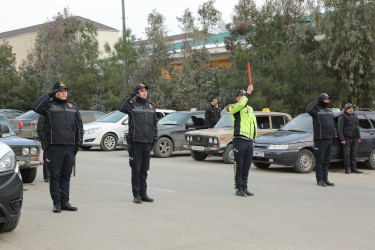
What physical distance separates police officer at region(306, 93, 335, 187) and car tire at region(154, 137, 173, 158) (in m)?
7.58

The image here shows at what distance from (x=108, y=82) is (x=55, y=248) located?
26.2m

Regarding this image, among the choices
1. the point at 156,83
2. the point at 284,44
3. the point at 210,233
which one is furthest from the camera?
the point at 156,83

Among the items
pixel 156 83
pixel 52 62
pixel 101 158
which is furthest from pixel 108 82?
pixel 101 158

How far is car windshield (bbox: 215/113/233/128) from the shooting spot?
16609 millimetres

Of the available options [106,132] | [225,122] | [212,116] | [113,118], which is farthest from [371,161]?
[113,118]

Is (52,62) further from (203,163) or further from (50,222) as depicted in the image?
(50,222)

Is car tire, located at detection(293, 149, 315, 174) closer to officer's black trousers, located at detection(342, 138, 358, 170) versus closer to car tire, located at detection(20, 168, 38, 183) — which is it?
→ officer's black trousers, located at detection(342, 138, 358, 170)

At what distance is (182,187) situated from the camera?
10469 mm

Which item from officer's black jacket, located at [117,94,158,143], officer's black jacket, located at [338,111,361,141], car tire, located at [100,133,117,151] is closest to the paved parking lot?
officer's black jacket, located at [117,94,158,143]

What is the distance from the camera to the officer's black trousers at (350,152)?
44.4 ft

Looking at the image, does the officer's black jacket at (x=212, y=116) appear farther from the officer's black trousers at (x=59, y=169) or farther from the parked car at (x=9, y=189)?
the parked car at (x=9, y=189)

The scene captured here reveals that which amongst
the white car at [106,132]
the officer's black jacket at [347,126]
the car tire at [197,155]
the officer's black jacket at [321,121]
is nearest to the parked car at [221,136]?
the car tire at [197,155]

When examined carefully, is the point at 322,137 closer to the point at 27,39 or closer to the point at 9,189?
the point at 9,189

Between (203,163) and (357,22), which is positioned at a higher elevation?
(357,22)
